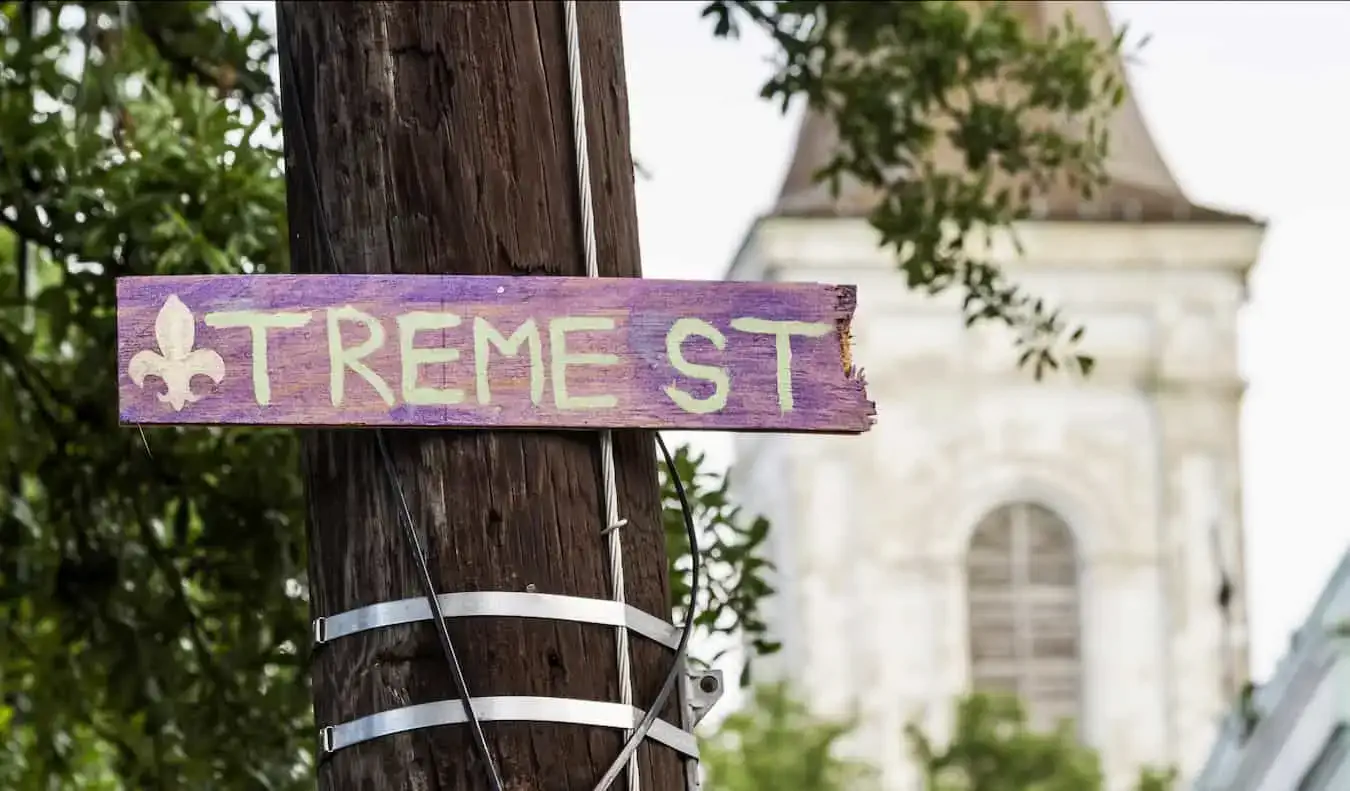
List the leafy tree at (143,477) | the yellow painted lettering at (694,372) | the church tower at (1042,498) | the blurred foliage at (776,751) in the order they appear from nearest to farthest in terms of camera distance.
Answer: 1. the yellow painted lettering at (694,372)
2. the leafy tree at (143,477)
3. the blurred foliage at (776,751)
4. the church tower at (1042,498)

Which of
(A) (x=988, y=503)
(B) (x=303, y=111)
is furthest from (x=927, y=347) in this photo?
(B) (x=303, y=111)

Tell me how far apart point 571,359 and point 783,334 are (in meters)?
0.24

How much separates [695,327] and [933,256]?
3.66m

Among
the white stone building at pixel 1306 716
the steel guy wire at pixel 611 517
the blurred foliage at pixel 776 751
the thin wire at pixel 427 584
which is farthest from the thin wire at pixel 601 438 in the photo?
the blurred foliage at pixel 776 751

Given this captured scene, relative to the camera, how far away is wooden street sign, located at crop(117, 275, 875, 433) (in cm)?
241

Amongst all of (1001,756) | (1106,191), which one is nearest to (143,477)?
(1001,756)

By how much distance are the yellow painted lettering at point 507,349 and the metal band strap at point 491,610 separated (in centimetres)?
20

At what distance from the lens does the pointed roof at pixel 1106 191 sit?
93.7ft

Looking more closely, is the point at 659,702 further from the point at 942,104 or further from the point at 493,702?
the point at 942,104

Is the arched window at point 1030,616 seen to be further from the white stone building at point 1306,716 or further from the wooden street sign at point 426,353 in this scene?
the wooden street sign at point 426,353

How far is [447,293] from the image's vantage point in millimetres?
2430

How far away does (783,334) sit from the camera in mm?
2502

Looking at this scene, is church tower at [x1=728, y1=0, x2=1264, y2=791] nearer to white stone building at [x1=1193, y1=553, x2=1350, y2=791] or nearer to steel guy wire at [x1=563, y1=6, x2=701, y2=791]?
white stone building at [x1=1193, y1=553, x2=1350, y2=791]

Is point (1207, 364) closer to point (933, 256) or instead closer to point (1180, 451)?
point (1180, 451)
